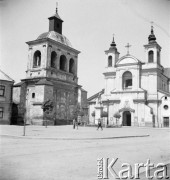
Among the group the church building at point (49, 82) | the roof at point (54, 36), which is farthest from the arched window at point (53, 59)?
the roof at point (54, 36)

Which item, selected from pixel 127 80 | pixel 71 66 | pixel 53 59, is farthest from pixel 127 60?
pixel 53 59

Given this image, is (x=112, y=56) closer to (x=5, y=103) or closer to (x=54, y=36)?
(x=54, y=36)

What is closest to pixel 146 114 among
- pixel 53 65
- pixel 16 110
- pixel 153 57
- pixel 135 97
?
pixel 135 97

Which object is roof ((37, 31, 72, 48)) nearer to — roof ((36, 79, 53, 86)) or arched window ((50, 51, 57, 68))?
arched window ((50, 51, 57, 68))

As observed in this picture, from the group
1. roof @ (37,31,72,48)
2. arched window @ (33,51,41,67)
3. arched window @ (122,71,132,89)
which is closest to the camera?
arched window @ (33,51,41,67)

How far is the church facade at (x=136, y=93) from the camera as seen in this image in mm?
35219

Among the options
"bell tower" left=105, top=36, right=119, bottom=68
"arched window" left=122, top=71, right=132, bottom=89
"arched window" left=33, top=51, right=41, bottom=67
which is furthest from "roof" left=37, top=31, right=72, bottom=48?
"arched window" left=122, top=71, right=132, bottom=89

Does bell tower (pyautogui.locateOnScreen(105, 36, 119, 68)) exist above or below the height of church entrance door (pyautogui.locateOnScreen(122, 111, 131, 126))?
above

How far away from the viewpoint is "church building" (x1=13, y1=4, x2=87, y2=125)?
2848cm

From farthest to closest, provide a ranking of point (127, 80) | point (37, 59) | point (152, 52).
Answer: point (127, 80)
point (152, 52)
point (37, 59)

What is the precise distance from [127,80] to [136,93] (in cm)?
335

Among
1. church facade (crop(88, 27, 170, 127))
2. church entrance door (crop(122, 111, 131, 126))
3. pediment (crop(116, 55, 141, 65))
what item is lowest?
church entrance door (crop(122, 111, 131, 126))

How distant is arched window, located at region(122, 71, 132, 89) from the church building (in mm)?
8957

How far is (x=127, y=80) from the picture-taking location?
39.3 m
